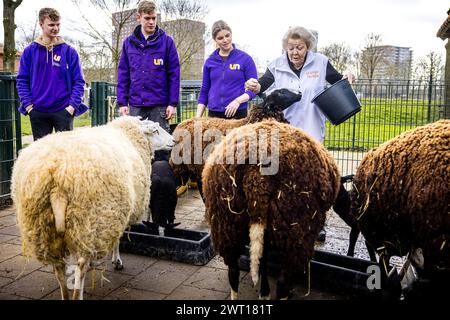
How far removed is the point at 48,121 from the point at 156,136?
62.3 inches

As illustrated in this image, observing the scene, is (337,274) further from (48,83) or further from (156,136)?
(48,83)

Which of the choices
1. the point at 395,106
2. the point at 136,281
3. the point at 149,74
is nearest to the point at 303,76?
the point at 149,74

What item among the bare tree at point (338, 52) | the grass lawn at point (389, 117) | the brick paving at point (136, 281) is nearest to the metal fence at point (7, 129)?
the brick paving at point (136, 281)

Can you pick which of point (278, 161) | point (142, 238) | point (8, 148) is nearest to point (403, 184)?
point (278, 161)

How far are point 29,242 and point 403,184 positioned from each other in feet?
8.14

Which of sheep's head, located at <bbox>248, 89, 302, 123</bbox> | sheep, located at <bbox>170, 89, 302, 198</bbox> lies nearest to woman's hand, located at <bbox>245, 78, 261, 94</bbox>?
sheep's head, located at <bbox>248, 89, 302, 123</bbox>

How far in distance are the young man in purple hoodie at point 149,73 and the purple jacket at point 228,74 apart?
0.53 meters

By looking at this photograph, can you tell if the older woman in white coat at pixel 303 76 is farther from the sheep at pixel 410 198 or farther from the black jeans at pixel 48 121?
the black jeans at pixel 48 121

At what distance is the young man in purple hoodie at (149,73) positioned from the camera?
183 inches

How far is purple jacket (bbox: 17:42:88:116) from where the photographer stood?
4.76m

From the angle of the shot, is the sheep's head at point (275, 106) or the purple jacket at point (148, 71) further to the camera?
the purple jacket at point (148, 71)

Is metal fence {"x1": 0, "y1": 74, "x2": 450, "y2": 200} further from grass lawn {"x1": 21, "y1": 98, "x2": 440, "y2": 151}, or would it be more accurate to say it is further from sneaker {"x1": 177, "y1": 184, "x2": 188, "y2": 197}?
sneaker {"x1": 177, "y1": 184, "x2": 188, "y2": 197}
